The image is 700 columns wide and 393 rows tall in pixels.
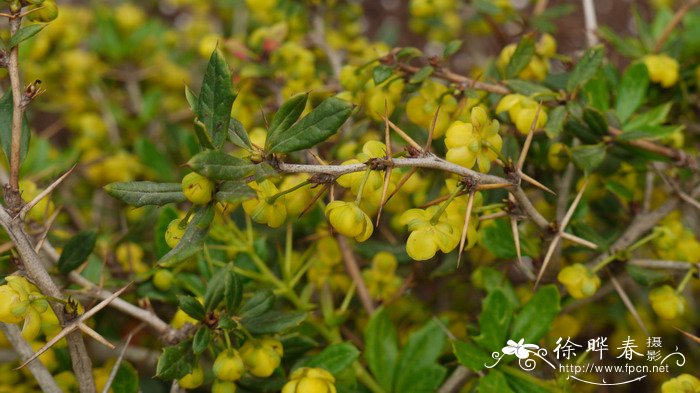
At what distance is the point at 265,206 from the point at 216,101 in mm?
173

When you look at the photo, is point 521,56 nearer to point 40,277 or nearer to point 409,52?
point 409,52

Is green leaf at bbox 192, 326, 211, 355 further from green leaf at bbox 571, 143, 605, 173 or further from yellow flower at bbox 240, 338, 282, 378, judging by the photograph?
green leaf at bbox 571, 143, 605, 173

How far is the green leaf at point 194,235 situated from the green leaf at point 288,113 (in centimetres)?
16

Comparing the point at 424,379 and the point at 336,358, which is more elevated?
the point at 336,358

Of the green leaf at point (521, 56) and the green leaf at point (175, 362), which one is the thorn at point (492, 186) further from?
the green leaf at point (175, 362)

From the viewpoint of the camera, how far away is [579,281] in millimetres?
1244

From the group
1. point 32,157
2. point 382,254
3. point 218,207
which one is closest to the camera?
point 218,207

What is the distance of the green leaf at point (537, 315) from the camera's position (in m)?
1.23

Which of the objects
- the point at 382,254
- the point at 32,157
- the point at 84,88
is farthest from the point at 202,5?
the point at 382,254

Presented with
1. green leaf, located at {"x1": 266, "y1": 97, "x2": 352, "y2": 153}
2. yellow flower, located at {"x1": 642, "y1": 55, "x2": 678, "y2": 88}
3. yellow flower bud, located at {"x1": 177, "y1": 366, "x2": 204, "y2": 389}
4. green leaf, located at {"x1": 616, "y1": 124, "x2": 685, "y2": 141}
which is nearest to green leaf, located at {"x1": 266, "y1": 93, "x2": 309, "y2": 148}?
green leaf, located at {"x1": 266, "y1": 97, "x2": 352, "y2": 153}

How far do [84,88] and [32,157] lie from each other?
0.50 metres

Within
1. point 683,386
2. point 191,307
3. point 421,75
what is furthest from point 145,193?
point 683,386

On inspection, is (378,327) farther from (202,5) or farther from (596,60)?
(202,5)

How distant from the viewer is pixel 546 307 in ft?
4.04
